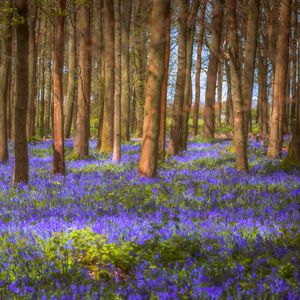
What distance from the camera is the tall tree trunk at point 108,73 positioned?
18.8 metres

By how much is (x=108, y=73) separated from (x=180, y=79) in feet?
12.5

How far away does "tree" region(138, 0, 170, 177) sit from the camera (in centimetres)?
1191

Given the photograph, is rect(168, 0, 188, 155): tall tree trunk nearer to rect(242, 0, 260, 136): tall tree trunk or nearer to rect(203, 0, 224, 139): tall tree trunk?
rect(242, 0, 260, 136): tall tree trunk

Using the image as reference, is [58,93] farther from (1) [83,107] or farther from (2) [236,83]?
(1) [83,107]

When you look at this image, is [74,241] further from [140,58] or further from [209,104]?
[140,58]

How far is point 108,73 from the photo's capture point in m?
19.6

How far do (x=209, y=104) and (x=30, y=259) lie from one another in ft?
71.9

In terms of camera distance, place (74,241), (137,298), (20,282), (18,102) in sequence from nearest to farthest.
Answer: (137,298), (20,282), (74,241), (18,102)

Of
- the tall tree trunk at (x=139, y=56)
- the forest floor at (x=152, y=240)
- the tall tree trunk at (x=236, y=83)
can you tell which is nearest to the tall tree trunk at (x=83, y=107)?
the tall tree trunk at (x=236, y=83)

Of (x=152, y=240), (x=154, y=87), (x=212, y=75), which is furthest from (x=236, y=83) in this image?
(x=212, y=75)

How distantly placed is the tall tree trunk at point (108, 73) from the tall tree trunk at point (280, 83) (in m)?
6.73

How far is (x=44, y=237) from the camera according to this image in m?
5.87

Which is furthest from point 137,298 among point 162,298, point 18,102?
point 18,102

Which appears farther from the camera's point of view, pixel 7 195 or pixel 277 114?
pixel 277 114
